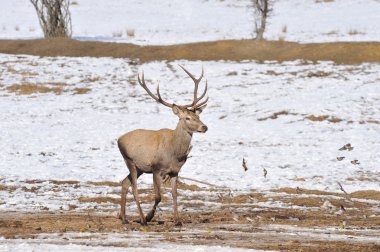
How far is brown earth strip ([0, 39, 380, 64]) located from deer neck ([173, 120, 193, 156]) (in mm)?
25004

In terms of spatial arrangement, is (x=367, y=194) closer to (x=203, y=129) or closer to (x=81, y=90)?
(x=203, y=129)

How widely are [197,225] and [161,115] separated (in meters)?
18.2

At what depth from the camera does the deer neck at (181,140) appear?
14.3 metres

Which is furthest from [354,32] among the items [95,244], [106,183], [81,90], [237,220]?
[95,244]

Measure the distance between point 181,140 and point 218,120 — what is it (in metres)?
16.3

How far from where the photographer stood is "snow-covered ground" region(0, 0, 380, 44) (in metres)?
50.7

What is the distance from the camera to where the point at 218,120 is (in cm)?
3062

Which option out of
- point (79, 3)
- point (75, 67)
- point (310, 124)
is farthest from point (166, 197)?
point (79, 3)

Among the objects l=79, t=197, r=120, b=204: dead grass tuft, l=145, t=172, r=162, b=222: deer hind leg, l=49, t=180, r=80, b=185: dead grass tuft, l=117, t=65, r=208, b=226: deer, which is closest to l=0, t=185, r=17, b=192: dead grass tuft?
l=49, t=180, r=80, b=185: dead grass tuft

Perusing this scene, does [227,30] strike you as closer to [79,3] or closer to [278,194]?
[79,3]

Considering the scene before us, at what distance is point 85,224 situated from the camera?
13617mm

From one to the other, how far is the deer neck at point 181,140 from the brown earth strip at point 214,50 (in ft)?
82.0

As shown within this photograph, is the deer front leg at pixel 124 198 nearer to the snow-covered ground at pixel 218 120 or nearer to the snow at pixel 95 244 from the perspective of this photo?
the snow at pixel 95 244

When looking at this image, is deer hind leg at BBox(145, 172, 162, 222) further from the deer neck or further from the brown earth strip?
the brown earth strip
